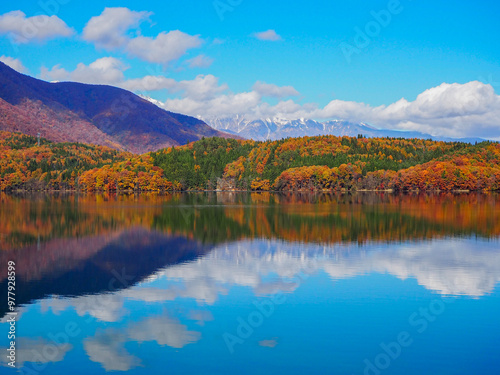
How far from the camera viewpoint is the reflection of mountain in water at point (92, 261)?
2319 cm

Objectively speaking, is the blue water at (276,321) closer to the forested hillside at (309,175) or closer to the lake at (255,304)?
the lake at (255,304)

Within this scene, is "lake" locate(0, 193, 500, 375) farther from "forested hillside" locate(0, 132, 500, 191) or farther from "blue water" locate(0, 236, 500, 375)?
"forested hillside" locate(0, 132, 500, 191)

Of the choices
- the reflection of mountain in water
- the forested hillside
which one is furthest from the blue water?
the forested hillside

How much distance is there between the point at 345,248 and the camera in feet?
109

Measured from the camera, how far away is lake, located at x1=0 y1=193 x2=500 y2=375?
14.6 meters

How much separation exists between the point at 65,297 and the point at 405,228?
105 feet

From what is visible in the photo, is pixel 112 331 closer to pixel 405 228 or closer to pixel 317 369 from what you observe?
pixel 317 369

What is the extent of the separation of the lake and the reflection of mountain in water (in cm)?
9

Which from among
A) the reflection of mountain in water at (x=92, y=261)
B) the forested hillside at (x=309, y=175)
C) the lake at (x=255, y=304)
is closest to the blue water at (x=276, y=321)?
the lake at (x=255, y=304)

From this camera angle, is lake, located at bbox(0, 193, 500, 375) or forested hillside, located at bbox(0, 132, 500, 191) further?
forested hillside, located at bbox(0, 132, 500, 191)

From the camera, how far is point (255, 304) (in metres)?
19.9

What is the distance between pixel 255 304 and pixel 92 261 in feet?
45.1

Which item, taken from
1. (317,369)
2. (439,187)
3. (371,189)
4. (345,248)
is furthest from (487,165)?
(317,369)

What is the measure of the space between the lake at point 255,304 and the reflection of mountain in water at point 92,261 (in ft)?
0.31
